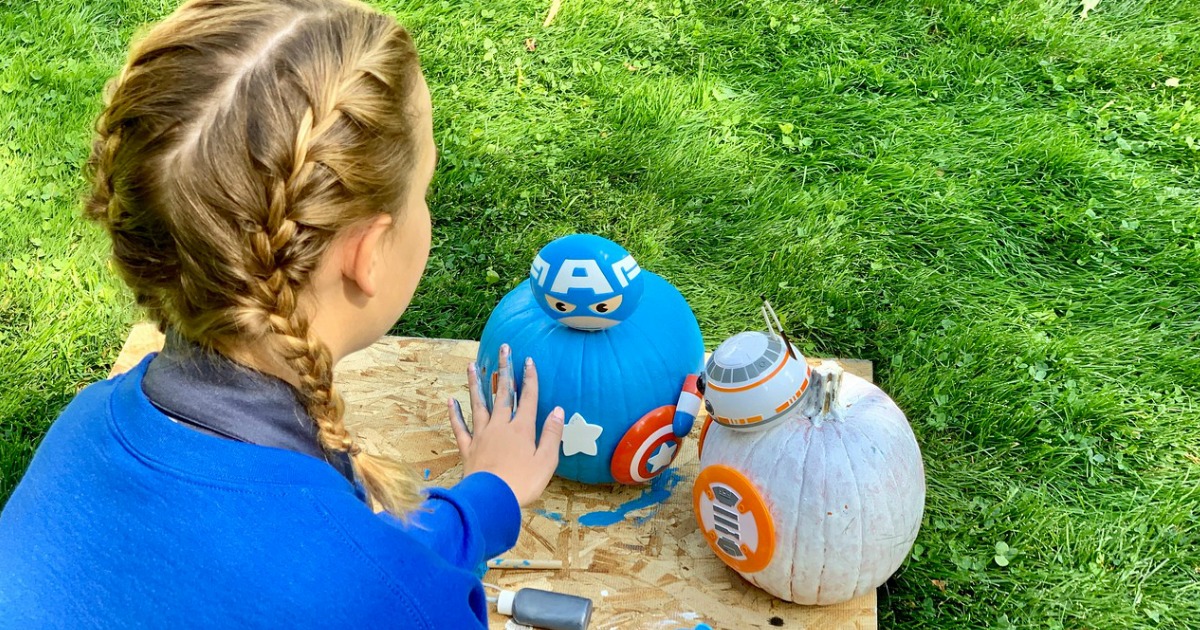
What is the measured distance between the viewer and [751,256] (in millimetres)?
3488

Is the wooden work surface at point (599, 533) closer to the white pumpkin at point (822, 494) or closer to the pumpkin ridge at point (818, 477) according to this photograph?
the white pumpkin at point (822, 494)

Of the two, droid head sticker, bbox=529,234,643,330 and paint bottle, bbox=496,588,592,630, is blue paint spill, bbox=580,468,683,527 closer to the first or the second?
paint bottle, bbox=496,588,592,630

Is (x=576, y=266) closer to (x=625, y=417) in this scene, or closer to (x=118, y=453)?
(x=625, y=417)

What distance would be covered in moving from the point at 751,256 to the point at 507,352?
143 cm

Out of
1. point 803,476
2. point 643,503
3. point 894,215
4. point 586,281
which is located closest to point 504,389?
point 586,281

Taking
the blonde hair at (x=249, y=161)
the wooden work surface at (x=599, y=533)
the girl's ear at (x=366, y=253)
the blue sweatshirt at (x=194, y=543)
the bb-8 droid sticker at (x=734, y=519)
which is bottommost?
the wooden work surface at (x=599, y=533)

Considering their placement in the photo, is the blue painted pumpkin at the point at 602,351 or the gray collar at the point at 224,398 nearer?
the gray collar at the point at 224,398

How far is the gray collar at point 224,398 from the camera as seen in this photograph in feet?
4.64

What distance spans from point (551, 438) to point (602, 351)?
257 millimetres

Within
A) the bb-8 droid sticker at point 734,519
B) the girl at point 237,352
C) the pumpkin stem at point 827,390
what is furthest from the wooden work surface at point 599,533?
the girl at point 237,352

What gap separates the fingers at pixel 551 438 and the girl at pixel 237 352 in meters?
0.67

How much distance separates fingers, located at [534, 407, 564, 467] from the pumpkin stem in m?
0.58

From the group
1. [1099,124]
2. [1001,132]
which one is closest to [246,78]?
[1001,132]

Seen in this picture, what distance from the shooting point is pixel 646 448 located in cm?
242
